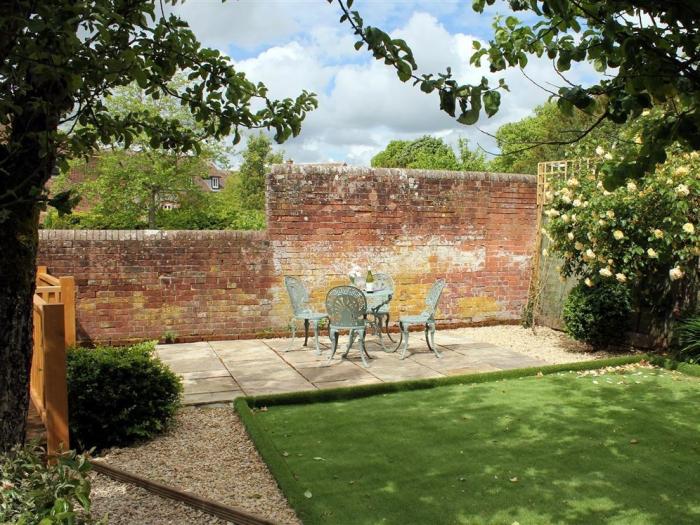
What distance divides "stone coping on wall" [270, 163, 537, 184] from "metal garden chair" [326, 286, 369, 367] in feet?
8.80

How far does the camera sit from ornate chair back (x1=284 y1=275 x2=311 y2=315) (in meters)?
8.88

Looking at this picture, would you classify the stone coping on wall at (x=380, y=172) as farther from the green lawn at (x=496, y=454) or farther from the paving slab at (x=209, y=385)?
the green lawn at (x=496, y=454)

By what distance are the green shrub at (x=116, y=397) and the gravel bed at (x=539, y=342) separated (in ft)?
17.1

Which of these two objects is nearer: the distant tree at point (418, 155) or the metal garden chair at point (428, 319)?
the metal garden chair at point (428, 319)

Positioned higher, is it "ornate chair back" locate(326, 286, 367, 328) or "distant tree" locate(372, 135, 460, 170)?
"distant tree" locate(372, 135, 460, 170)

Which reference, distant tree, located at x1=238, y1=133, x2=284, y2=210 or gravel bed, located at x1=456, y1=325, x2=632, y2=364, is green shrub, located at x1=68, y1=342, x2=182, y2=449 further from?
distant tree, located at x1=238, y1=133, x2=284, y2=210

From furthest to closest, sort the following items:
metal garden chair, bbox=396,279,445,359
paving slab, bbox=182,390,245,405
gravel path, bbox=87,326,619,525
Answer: metal garden chair, bbox=396,279,445,359 → paving slab, bbox=182,390,245,405 → gravel path, bbox=87,326,619,525

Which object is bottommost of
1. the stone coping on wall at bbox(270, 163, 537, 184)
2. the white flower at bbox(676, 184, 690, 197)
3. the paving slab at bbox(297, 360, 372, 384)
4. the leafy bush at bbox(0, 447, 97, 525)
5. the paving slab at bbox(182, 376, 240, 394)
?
the paving slab at bbox(182, 376, 240, 394)

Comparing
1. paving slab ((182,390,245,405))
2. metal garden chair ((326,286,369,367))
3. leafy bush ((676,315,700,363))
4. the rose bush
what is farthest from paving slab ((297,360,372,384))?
leafy bush ((676,315,700,363))

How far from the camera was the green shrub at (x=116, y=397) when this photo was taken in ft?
15.9

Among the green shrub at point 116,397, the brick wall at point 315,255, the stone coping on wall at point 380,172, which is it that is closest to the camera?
the green shrub at point 116,397

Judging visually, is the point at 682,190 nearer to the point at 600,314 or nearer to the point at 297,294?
the point at 600,314

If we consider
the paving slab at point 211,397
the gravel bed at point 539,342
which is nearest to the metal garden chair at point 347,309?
the paving slab at point 211,397

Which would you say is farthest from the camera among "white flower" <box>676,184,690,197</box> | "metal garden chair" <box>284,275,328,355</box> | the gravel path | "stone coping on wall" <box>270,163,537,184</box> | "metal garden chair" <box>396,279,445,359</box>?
"stone coping on wall" <box>270,163,537,184</box>
